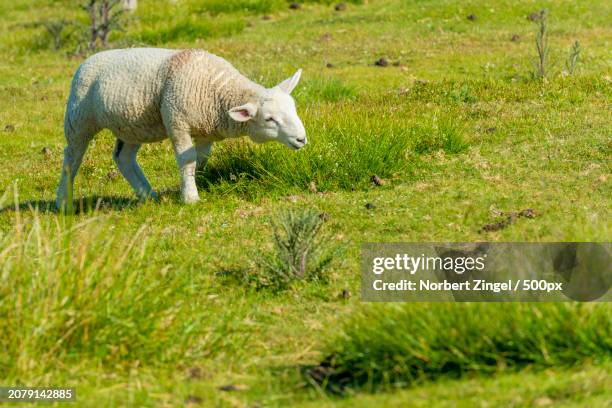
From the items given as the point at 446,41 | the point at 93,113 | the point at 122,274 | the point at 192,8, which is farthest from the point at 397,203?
the point at 192,8

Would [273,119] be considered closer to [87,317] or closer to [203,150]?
[203,150]

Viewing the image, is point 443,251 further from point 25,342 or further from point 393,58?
point 393,58

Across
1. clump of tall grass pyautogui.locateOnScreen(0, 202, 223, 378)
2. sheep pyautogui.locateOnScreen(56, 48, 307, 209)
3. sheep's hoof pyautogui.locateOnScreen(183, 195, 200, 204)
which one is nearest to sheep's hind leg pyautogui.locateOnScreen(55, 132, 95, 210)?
sheep pyautogui.locateOnScreen(56, 48, 307, 209)

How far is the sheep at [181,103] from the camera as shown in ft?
31.6

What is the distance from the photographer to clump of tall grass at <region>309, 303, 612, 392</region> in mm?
5918

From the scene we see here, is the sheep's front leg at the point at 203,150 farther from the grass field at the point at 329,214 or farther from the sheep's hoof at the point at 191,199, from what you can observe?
the sheep's hoof at the point at 191,199

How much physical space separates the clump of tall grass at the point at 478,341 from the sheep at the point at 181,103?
149 inches

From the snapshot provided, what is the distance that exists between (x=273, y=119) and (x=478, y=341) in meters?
4.13

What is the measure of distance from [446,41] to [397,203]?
9.27 m

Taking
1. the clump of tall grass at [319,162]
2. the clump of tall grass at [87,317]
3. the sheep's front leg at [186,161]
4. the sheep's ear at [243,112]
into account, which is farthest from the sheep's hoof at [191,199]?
the clump of tall grass at [87,317]

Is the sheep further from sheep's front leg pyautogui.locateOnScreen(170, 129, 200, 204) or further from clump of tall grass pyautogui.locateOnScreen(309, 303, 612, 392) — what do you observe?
clump of tall grass pyautogui.locateOnScreen(309, 303, 612, 392)

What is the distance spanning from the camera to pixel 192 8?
22.8 meters

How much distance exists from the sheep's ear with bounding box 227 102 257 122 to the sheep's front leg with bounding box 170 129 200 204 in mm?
587

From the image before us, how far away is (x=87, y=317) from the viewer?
20.9ft
